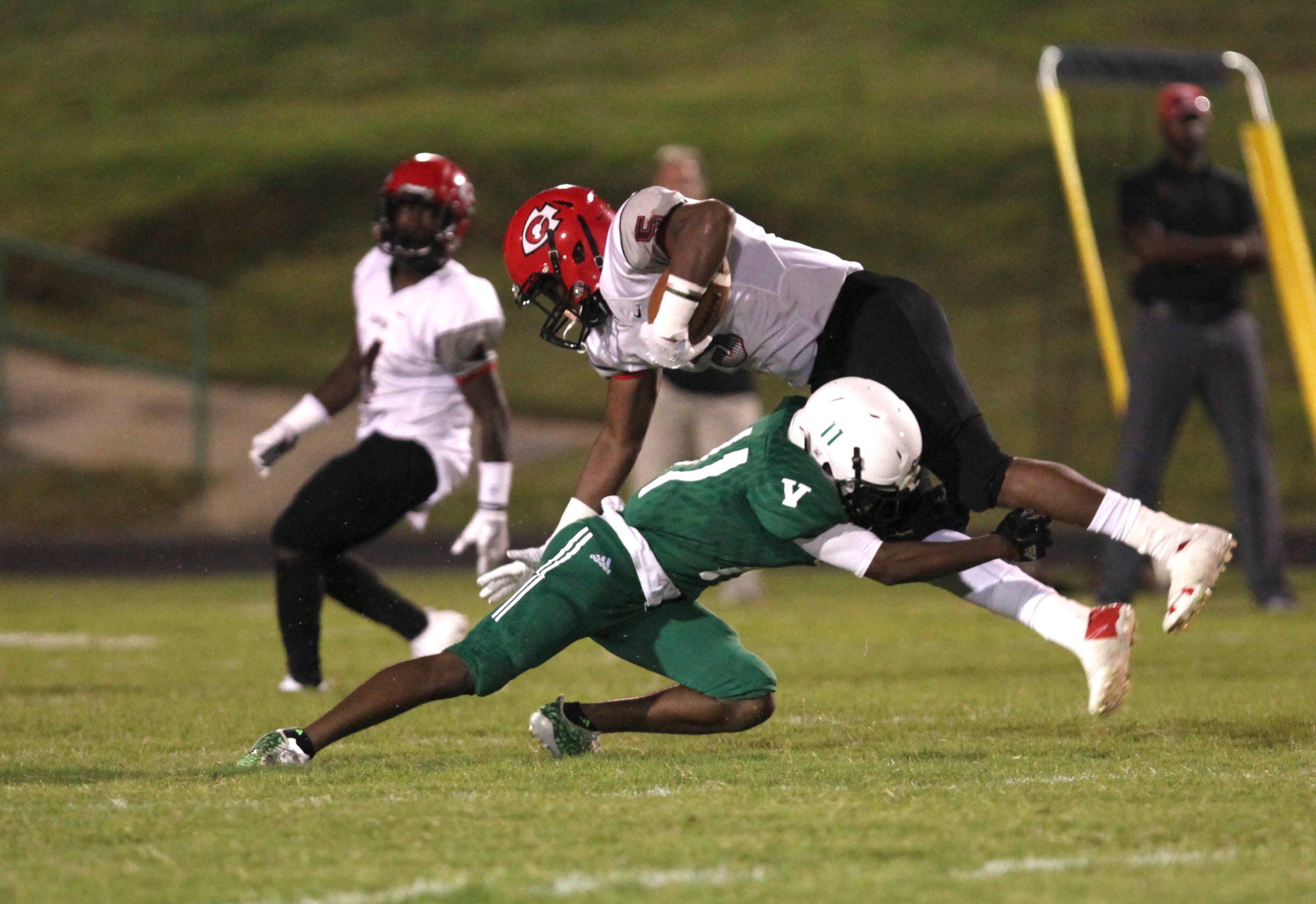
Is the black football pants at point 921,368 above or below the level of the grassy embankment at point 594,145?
above

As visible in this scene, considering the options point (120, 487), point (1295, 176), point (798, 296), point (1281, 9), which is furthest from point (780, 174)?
point (798, 296)

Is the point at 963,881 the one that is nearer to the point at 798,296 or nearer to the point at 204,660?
Result: the point at 798,296

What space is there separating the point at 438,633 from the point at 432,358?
94 cm

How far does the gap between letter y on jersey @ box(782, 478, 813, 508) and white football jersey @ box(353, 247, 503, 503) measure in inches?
89.8

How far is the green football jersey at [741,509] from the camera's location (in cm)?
448

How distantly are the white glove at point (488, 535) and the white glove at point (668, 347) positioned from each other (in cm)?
158

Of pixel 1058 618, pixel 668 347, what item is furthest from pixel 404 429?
pixel 1058 618

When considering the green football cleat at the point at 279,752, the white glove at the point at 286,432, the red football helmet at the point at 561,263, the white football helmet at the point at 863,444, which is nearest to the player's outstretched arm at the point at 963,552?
the white football helmet at the point at 863,444

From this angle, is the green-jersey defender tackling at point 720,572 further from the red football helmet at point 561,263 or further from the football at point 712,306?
the red football helmet at point 561,263

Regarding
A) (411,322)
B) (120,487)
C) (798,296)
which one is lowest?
(120,487)

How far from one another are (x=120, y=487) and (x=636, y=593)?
11.6 metres

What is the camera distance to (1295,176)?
2380 cm

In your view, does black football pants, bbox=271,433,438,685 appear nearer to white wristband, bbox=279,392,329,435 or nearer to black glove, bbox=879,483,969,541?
white wristband, bbox=279,392,329,435

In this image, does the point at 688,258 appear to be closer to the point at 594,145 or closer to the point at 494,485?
the point at 494,485
